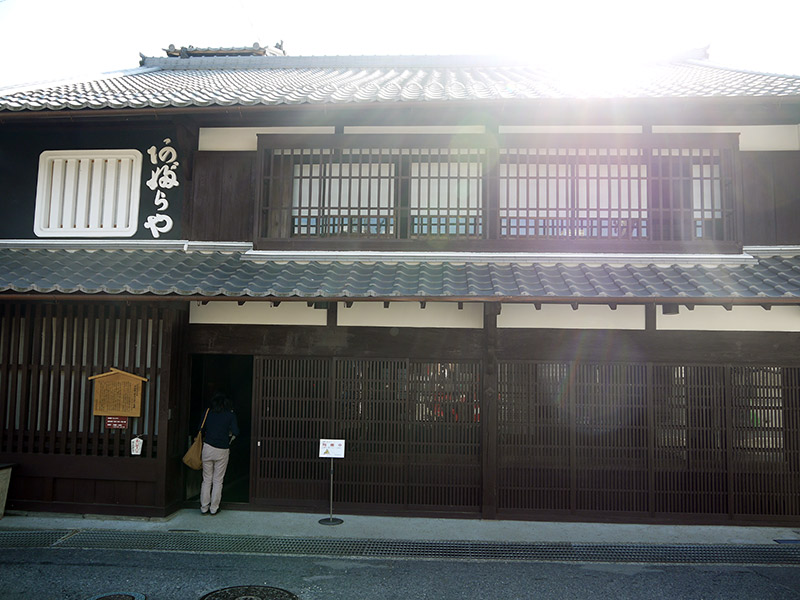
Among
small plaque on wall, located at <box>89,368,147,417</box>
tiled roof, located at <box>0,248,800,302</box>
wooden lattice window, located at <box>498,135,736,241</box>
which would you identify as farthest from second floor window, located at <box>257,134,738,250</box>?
small plaque on wall, located at <box>89,368,147,417</box>

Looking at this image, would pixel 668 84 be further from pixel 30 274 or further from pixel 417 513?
pixel 30 274

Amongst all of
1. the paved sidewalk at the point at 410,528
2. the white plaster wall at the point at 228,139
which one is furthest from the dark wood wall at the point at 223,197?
the paved sidewalk at the point at 410,528

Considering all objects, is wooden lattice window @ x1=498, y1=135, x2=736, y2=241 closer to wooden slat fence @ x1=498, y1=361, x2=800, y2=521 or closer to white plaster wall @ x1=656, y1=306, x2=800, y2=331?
white plaster wall @ x1=656, y1=306, x2=800, y2=331

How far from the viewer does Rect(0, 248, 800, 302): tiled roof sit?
761 centimetres

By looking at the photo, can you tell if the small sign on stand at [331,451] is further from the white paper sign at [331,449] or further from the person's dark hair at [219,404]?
the person's dark hair at [219,404]

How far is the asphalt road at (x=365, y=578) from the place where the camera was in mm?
6277

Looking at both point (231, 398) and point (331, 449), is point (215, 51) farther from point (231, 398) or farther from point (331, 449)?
point (331, 449)

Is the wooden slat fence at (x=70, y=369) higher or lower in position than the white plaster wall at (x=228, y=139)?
lower

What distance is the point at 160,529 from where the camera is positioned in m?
8.49

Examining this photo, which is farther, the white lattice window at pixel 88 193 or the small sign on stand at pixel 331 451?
the white lattice window at pixel 88 193

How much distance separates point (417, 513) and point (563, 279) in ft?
14.0

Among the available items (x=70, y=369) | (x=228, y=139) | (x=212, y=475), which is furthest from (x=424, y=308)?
(x=70, y=369)

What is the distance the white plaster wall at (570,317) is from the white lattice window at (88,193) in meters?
6.49

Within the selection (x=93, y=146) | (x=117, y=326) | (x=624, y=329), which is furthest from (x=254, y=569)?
(x=93, y=146)
